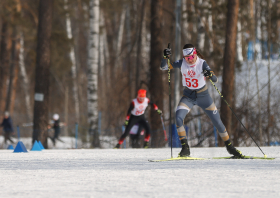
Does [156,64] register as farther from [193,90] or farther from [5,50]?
[5,50]

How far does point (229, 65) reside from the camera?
17.1 meters

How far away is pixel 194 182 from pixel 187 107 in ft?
9.99

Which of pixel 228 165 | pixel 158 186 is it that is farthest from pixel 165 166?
pixel 158 186

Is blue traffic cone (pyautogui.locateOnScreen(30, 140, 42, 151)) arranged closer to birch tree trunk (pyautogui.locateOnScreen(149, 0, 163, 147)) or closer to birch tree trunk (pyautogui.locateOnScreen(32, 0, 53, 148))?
birch tree trunk (pyautogui.locateOnScreen(32, 0, 53, 148))

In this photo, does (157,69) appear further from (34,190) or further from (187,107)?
(34,190)

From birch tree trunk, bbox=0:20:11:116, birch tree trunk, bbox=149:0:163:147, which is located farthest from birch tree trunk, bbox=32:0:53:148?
birch tree trunk, bbox=0:20:11:116

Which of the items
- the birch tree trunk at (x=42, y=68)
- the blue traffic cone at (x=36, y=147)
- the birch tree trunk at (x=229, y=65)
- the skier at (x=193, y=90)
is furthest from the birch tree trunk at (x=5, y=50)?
the skier at (x=193, y=90)

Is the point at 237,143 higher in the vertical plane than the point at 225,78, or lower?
lower

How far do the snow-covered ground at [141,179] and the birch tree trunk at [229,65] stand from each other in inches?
348

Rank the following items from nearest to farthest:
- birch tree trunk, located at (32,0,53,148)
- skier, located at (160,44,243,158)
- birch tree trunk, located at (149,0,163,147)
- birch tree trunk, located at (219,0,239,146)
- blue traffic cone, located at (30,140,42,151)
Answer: skier, located at (160,44,243,158) → blue traffic cone, located at (30,140,42,151) → birch tree trunk, located at (219,0,239,146) → birch tree trunk, located at (32,0,53,148) → birch tree trunk, located at (149,0,163,147)

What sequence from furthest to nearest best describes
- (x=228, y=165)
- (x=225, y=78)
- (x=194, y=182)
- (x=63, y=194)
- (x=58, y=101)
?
(x=58, y=101)
(x=225, y=78)
(x=228, y=165)
(x=194, y=182)
(x=63, y=194)

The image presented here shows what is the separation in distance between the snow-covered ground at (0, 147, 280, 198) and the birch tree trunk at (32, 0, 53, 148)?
9.67 metres

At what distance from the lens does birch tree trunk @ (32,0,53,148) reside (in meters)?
17.8

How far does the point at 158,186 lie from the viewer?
5273 mm
